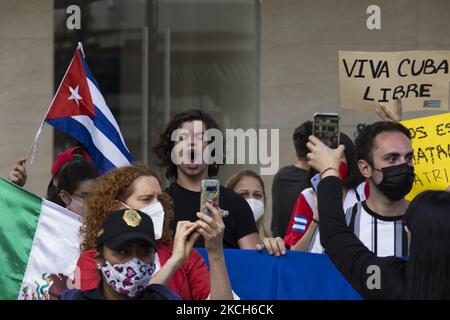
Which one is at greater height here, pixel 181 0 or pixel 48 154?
pixel 181 0

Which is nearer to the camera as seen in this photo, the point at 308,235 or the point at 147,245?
the point at 147,245

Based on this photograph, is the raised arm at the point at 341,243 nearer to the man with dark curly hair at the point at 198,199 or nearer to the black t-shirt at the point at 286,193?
the man with dark curly hair at the point at 198,199

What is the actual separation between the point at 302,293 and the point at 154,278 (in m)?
1.38

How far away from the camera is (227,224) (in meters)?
6.40


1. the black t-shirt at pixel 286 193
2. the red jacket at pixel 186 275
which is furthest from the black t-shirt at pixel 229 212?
the black t-shirt at pixel 286 193

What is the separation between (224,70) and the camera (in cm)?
1213

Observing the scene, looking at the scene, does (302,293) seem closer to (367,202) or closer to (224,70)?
(367,202)

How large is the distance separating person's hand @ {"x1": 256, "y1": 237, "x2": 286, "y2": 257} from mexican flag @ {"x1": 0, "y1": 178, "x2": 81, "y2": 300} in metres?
0.96

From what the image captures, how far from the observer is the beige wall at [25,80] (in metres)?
11.2

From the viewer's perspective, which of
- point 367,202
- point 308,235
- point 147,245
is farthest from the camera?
point 308,235

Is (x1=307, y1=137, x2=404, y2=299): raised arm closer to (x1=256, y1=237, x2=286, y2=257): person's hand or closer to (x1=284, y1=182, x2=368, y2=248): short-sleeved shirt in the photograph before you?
(x1=256, y1=237, x2=286, y2=257): person's hand

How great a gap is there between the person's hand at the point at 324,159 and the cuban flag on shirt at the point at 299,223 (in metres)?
1.90
